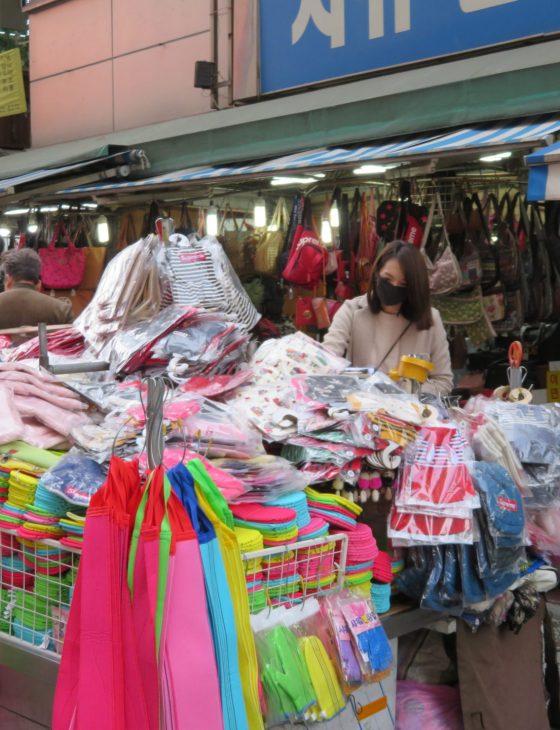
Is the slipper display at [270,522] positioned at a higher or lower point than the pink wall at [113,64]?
lower

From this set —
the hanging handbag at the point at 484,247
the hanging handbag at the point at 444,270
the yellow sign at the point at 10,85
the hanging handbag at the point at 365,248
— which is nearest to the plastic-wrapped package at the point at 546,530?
the hanging handbag at the point at 444,270

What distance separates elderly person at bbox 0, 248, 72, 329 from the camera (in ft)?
19.8

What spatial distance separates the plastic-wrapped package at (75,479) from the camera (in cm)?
269

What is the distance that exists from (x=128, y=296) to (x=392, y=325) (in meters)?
1.48

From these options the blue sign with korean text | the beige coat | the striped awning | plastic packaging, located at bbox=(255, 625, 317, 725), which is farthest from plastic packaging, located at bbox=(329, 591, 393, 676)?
the blue sign with korean text

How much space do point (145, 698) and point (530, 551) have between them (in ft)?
5.95

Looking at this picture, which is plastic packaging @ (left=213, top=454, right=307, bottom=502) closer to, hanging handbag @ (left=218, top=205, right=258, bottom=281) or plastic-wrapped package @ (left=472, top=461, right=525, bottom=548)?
plastic-wrapped package @ (left=472, top=461, right=525, bottom=548)

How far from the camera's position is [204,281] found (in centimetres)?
386

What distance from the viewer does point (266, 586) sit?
269cm

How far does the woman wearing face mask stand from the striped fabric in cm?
92

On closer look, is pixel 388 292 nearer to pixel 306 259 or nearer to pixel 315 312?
pixel 306 259

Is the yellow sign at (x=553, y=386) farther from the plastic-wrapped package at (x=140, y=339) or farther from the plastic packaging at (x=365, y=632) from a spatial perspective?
the plastic packaging at (x=365, y=632)

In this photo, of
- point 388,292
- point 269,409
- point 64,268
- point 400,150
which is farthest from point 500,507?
point 64,268

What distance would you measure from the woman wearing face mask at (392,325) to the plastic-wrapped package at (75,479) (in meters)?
2.10
